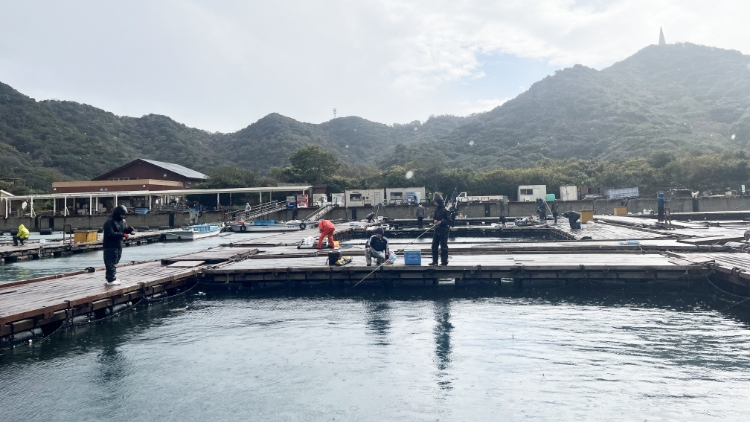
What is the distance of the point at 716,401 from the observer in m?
7.41

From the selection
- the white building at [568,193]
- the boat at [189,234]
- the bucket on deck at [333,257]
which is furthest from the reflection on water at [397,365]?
the white building at [568,193]

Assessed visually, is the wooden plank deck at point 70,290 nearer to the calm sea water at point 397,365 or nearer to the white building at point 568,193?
the calm sea water at point 397,365

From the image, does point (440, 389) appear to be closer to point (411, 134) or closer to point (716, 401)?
point (716, 401)

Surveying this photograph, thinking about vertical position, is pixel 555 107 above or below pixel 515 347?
above

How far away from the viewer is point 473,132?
475 feet

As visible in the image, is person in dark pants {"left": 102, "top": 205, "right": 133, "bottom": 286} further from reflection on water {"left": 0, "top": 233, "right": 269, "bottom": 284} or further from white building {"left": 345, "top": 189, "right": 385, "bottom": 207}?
white building {"left": 345, "top": 189, "right": 385, "bottom": 207}

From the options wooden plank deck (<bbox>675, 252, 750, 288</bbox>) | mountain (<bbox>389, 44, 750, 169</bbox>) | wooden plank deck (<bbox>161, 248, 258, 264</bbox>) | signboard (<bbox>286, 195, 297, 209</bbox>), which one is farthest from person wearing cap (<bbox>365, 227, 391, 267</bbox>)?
mountain (<bbox>389, 44, 750, 169</bbox>)

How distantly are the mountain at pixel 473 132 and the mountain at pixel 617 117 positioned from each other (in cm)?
40

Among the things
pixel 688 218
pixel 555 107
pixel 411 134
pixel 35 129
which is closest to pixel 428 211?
pixel 688 218

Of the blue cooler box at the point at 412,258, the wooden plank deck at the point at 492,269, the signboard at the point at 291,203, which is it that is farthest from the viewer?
the signboard at the point at 291,203

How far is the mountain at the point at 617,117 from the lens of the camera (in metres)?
110

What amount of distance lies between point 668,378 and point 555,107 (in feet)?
512

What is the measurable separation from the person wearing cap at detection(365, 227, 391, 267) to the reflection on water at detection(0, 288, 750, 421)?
101 inches

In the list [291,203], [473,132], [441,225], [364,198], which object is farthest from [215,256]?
[473,132]
